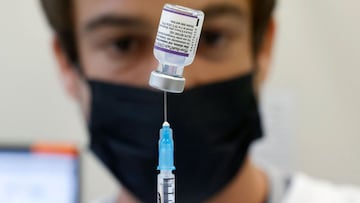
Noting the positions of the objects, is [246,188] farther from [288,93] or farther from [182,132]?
[288,93]

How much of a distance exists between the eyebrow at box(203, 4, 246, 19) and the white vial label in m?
0.26

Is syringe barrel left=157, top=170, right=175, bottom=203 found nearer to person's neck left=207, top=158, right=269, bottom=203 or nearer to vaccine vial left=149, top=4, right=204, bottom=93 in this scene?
vaccine vial left=149, top=4, right=204, bottom=93

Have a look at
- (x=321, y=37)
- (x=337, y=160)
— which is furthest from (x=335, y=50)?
(x=337, y=160)

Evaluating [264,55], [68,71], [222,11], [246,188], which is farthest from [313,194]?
[68,71]

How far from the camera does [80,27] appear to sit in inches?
33.3

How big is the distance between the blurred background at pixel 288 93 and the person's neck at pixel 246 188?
41 centimetres

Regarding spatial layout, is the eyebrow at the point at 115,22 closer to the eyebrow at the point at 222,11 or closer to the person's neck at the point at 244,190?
the eyebrow at the point at 222,11

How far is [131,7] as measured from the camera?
73 cm

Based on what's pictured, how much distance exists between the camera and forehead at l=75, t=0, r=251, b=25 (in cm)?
66

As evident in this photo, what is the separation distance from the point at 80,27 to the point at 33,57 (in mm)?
600

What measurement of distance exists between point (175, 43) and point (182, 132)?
326 millimetres

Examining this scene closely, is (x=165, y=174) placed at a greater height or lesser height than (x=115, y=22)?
lesser

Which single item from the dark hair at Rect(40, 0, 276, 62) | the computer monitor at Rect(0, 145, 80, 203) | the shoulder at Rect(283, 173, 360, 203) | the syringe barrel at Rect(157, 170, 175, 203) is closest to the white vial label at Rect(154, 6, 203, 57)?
the syringe barrel at Rect(157, 170, 175, 203)

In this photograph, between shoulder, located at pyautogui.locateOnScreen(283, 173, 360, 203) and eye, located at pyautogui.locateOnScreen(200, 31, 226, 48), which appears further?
shoulder, located at pyautogui.locateOnScreen(283, 173, 360, 203)
